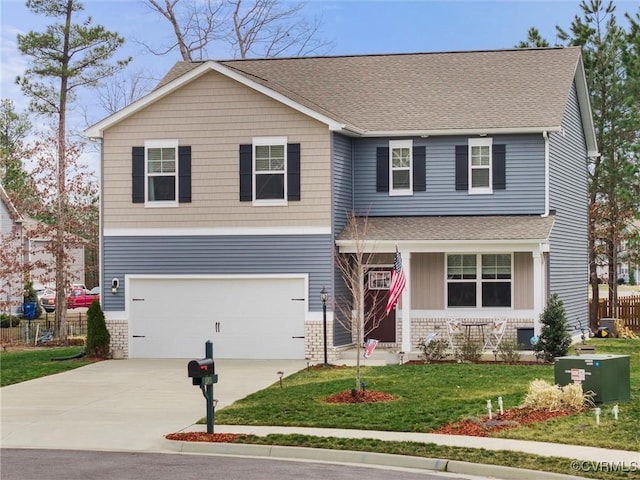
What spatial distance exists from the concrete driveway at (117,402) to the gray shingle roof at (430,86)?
24.4 feet

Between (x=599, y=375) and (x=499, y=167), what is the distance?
38.8 feet

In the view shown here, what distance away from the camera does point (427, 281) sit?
28.2m

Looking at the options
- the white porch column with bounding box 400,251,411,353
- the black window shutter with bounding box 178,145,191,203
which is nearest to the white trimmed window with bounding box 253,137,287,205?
the black window shutter with bounding box 178,145,191,203

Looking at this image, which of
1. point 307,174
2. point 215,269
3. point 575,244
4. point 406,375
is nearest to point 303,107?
point 307,174

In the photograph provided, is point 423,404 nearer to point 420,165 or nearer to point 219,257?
point 219,257

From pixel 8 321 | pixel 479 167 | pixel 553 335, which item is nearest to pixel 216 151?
pixel 479 167

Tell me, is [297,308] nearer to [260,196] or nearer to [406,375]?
[260,196]

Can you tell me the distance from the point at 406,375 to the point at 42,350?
1481 centimetres

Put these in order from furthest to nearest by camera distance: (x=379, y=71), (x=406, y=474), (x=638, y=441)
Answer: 1. (x=379, y=71)
2. (x=638, y=441)
3. (x=406, y=474)

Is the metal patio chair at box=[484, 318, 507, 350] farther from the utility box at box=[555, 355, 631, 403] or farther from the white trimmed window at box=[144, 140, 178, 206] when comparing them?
the utility box at box=[555, 355, 631, 403]

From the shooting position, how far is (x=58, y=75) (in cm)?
3769

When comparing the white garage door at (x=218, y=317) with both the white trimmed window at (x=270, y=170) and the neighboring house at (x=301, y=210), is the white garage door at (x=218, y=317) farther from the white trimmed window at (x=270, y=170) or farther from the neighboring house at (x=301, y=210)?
the white trimmed window at (x=270, y=170)

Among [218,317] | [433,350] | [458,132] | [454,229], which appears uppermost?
[458,132]

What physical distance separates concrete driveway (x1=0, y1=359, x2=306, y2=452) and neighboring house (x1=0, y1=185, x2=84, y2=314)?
10237mm
